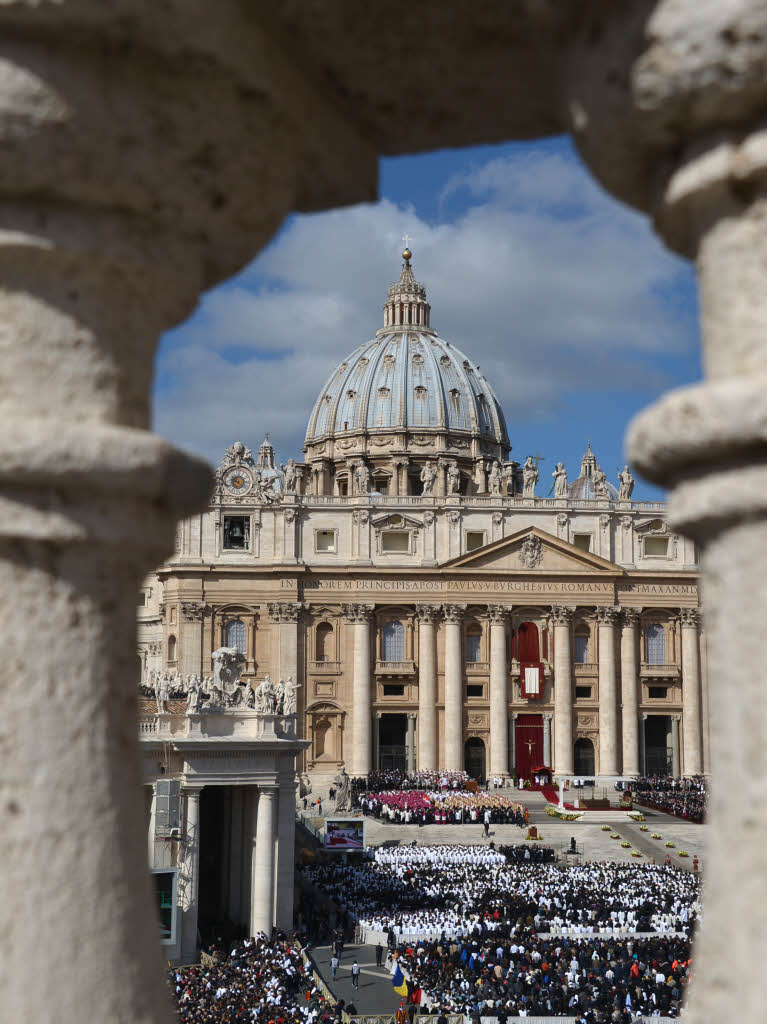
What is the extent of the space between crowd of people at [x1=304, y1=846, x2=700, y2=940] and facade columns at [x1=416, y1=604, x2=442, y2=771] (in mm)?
25105

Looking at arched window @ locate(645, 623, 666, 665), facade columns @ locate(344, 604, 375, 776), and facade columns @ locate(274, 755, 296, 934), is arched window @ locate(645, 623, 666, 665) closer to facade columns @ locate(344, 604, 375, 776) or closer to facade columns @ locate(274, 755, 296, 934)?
facade columns @ locate(344, 604, 375, 776)

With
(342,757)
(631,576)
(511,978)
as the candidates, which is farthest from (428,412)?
(511,978)

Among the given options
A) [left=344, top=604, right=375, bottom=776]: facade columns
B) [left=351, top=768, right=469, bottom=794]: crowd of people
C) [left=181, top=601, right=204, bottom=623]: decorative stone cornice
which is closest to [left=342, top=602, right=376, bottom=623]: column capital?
[left=344, top=604, right=375, bottom=776]: facade columns

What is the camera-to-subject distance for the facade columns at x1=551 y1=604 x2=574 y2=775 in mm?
69912

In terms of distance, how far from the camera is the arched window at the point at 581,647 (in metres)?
72.5

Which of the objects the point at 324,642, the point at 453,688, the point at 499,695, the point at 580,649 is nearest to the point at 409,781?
the point at 453,688

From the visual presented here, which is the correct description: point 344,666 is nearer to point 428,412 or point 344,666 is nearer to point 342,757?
point 342,757

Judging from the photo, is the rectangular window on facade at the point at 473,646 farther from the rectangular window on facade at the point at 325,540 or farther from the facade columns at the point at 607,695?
the rectangular window on facade at the point at 325,540

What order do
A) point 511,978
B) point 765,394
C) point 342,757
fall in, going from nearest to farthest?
point 765,394 < point 511,978 < point 342,757

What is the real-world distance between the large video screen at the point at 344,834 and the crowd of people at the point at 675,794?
17158 millimetres

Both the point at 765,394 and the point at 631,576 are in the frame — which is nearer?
the point at 765,394

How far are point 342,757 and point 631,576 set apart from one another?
70.9 feet

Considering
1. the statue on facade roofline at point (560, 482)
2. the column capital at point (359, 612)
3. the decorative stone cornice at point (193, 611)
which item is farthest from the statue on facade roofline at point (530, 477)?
the decorative stone cornice at point (193, 611)

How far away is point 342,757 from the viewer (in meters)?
69.6
